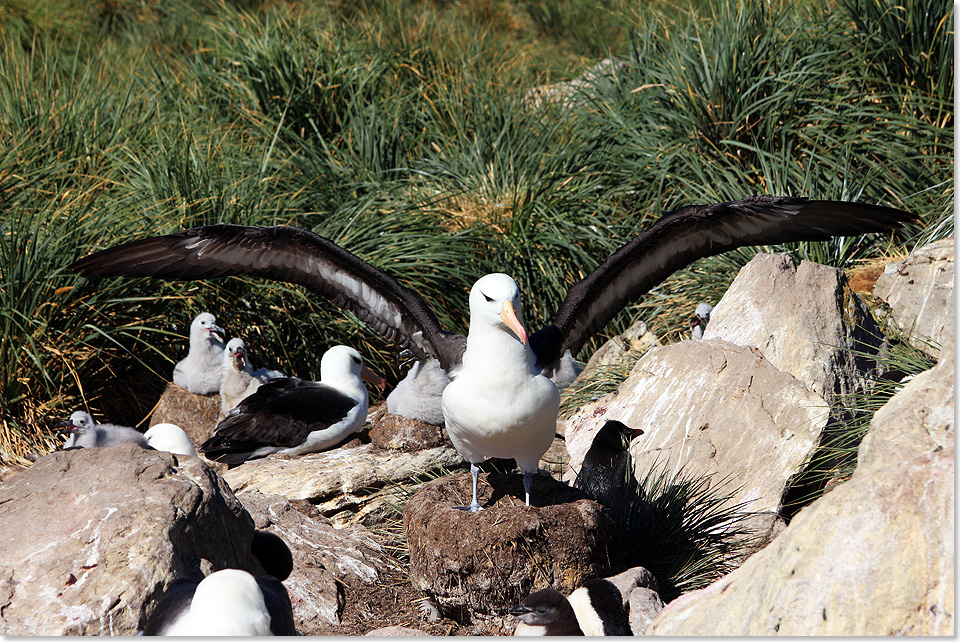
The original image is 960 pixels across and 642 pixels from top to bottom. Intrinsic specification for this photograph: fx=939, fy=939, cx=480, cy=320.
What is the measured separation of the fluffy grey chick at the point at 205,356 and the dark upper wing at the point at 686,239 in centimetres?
304

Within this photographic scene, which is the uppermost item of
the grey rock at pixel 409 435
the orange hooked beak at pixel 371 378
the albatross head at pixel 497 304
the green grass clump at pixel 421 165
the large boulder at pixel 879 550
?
the large boulder at pixel 879 550

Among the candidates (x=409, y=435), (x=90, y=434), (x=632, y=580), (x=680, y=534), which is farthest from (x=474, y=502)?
(x=90, y=434)

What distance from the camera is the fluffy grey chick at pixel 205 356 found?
681 centimetres

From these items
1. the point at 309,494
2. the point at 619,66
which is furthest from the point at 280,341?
the point at 619,66

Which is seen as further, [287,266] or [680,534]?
[287,266]

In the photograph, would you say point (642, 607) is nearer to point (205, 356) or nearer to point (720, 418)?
point (720, 418)

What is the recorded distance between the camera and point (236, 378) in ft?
22.3

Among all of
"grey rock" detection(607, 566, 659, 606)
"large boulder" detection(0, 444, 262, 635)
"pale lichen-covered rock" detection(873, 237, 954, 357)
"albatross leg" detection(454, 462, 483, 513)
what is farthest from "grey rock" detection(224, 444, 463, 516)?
"pale lichen-covered rock" detection(873, 237, 954, 357)

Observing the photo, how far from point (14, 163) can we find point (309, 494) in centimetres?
437

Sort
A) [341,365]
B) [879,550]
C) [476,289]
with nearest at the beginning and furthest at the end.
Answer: [879,550] → [476,289] → [341,365]

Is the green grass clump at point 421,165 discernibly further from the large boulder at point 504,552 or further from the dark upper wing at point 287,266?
the large boulder at point 504,552

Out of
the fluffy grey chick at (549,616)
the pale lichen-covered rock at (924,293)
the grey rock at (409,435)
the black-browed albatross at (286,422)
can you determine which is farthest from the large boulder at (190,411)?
the pale lichen-covered rock at (924,293)

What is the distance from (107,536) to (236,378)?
139 inches

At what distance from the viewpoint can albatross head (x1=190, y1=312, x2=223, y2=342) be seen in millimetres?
6801
